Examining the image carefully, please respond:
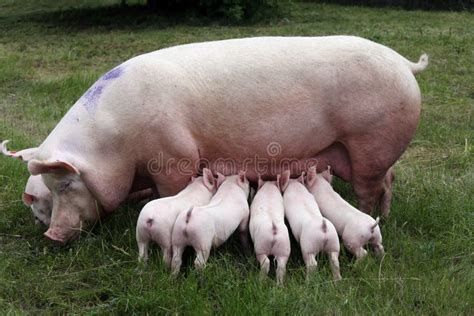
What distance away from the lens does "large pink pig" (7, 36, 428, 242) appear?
345 cm

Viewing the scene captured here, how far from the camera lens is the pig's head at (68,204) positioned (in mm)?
3455

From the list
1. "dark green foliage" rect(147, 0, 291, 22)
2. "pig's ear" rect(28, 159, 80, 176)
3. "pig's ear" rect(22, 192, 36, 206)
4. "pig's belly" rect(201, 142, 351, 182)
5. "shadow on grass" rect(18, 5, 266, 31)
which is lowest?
"shadow on grass" rect(18, 5, 266, 31)

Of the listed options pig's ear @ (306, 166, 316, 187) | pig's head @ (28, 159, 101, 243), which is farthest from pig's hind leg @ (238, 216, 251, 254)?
pig's head @ (28, 159, 101, 243)

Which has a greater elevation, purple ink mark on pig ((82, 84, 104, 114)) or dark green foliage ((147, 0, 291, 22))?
purple ink mark on pig ((82, 84, 104, 114))

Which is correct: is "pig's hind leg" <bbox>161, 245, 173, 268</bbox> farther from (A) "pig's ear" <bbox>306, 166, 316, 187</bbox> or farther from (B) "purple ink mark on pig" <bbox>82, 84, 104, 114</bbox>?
(A) "pig's ear" <bbox>306, 166, 316, 187</bbox>

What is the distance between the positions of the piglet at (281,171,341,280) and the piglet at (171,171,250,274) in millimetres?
281

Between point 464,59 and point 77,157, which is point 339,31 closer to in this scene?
point 464,59

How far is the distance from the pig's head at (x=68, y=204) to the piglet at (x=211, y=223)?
2.36 feet

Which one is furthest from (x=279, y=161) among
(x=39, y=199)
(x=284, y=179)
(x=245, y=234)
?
(x=39, y=199)

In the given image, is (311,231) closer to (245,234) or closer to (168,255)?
(245,234)

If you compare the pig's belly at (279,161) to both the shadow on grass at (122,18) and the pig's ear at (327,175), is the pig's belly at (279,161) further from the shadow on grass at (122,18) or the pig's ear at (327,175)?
the shadow on grass at (122,18)

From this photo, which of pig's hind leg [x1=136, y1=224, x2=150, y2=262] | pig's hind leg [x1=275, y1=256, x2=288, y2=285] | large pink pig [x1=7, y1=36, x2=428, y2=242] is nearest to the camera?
pig's hind leg [x1=275, y1=256, x2=288, y2=285]

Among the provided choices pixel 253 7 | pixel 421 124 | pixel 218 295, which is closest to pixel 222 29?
pixel 253 7

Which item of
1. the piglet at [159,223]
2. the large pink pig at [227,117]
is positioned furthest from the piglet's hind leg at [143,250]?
the large pink pig at [227,117]
